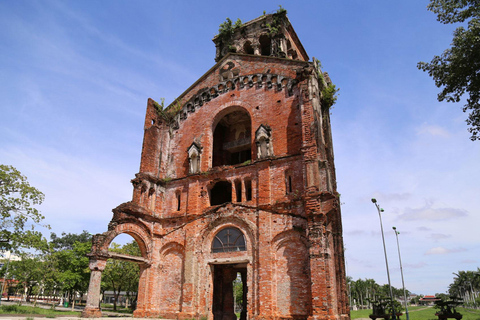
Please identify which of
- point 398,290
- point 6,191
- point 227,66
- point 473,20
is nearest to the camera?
point 473,20

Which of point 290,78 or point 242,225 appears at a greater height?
point 290,78

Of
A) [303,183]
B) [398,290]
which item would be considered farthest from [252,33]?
[398,290]

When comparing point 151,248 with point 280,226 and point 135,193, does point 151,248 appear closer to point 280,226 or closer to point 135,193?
point 135,193

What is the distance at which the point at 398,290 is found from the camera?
478 ft

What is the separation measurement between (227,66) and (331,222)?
12.4m

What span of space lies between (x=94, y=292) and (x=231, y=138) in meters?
13.6

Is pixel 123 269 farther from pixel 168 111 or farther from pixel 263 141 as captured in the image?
pixel 263 141

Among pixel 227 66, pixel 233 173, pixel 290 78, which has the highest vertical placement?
pixel 227 66

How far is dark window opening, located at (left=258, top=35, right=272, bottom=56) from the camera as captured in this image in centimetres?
2819

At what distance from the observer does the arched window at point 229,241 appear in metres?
17.8

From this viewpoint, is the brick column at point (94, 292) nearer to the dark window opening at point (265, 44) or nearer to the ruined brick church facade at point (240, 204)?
the ruined brick church facade at point (240, 204)

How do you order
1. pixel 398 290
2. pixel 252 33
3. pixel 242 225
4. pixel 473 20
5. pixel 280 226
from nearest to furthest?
pixel 473 20
pixel 280 226
pixel 242 225
pixel 252 33
pixel 398 290

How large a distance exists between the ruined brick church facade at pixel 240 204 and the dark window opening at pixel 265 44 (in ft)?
22.1

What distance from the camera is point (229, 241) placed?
18.1 metres
